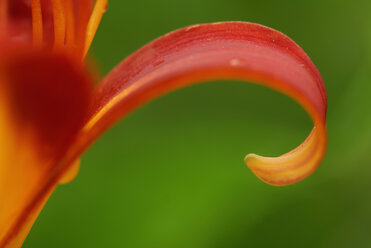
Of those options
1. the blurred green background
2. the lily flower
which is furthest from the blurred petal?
the blurred green background

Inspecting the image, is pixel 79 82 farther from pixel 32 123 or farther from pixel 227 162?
pixel 227 162

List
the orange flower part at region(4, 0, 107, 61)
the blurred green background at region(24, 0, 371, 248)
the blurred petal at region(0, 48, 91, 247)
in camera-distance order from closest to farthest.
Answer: the blurred petal at region(0, 48, 91, 247) < the orange flower part at region(4, 0, 107, 61) < the blurred green background at region(24, 0, 371, 248)

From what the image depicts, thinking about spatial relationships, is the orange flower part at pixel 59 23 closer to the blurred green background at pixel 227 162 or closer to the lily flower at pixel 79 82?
the lily flower at pixel 79 82

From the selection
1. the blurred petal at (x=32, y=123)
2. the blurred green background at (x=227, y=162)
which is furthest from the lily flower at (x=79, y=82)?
the blurred green background at (x=227, y=162)

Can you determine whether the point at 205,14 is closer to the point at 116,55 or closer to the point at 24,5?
the point at 116,55

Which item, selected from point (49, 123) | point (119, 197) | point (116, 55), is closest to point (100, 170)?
point (119, 197)

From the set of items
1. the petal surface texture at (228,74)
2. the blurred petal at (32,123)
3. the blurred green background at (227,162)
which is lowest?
the blurred petal at (32,123)

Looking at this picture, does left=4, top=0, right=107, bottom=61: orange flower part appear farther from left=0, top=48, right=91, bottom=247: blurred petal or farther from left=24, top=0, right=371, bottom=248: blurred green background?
left=24, top=0, right=371, bottom=248: blurred green background
